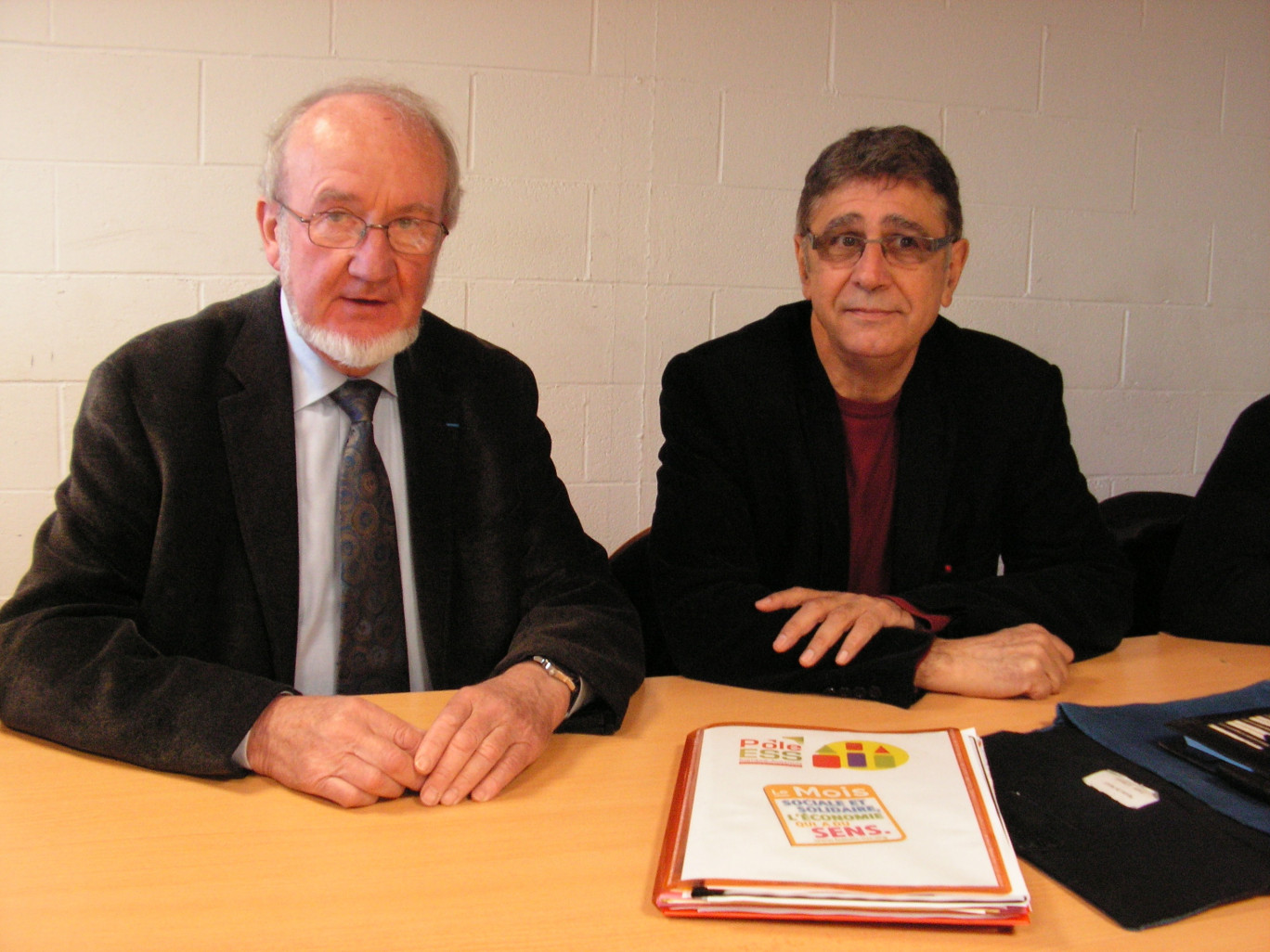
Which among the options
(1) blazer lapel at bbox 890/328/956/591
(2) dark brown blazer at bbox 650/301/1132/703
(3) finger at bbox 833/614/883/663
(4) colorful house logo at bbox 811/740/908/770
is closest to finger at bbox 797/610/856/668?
(3) finger at bbox 833/614/883/663

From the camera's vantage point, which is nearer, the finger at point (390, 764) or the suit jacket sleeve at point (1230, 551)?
the finger at point (390, 764)

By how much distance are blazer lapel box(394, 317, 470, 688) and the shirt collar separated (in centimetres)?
11

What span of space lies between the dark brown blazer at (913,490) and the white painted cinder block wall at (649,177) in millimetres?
657

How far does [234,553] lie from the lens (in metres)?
1.33

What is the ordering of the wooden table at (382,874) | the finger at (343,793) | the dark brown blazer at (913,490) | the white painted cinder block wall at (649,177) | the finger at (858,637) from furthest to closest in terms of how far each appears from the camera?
the white painted cinder block wall at (649,177), the dark brown blazer at (913,490), the finger at (858,637), the finger at (343,793), the wooden table at (382,874)

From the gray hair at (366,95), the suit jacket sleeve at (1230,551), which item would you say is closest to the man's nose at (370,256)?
the gray hair at (366,95)

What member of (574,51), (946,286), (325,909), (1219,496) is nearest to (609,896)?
(325,909)

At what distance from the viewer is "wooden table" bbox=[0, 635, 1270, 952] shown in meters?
0.73

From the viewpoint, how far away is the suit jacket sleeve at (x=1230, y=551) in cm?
160

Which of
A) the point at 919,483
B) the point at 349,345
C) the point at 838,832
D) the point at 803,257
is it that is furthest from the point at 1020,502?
the point at 349,345

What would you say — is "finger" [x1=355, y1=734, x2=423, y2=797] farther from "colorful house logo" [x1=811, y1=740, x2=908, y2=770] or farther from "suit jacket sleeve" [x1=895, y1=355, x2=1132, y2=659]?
Answer: "suit jacket sleeve" [x1=895, y1=355, x2=1132, y2=659]

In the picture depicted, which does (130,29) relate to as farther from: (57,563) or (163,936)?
(163,936)

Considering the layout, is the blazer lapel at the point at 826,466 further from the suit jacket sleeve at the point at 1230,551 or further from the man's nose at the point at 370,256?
the man's nose at the point at 370,256

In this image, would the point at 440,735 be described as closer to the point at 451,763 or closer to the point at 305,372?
the point at 451,763
